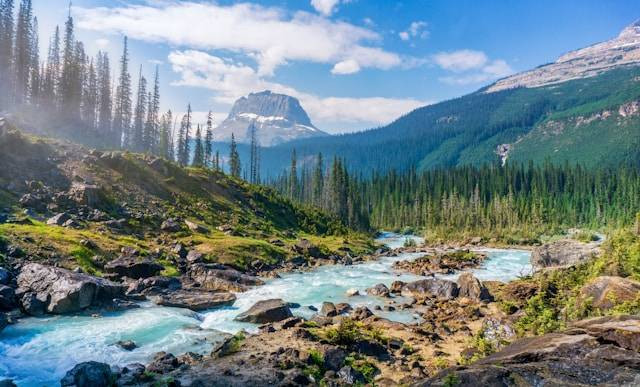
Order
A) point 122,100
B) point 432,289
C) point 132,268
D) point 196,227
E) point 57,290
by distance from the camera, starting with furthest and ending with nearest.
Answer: point 122,100, point 196,227, point 432,289, point 132,268, point 57,290

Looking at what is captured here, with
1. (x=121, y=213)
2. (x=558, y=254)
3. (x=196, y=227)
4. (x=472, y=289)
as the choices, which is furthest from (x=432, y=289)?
(x=121, y=213)

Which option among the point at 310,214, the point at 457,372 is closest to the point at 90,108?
the point at 310,214

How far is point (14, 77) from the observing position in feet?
338

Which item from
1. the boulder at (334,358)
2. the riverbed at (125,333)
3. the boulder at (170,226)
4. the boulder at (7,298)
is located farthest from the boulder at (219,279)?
the boulder at (334,358)

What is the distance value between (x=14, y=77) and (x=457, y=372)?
125 m

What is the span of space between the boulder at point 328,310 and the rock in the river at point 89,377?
1911 cm

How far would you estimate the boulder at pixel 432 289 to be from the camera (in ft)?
143

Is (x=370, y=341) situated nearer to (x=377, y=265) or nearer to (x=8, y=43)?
(x=377, y=265)

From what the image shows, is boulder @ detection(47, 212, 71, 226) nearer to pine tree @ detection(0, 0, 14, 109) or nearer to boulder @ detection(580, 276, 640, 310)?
boulder @ detection(580, 276, 640, 310)

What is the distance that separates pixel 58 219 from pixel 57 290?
72.7 feet

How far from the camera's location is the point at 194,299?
37.4m

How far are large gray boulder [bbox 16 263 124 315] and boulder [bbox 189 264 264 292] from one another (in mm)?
10705

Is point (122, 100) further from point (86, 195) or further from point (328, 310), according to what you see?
point (328, 310)

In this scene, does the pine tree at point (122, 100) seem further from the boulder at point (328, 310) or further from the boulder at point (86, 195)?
the boulder at point (328, 310)
